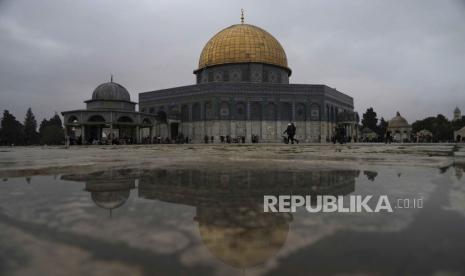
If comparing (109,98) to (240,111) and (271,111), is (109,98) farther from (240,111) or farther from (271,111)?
(271,111)

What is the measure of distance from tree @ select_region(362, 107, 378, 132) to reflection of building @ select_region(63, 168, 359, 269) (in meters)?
62.5

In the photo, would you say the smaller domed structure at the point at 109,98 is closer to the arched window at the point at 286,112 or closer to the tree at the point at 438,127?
the arched window at the point at 286,112

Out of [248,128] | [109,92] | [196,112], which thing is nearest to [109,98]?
[109,92]

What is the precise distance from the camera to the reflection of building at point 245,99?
32.2 m

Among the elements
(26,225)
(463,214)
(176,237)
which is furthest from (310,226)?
(26,225)

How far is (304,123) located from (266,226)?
33266 millimetres

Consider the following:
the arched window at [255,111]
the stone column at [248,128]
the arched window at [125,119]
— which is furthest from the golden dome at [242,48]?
the arched window at [125,119]

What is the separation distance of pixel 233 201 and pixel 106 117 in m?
30.4

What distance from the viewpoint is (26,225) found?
1.46 metres

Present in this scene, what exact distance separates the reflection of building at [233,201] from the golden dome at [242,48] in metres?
32.8

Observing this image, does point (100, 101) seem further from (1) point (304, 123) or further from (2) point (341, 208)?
(2) point (341, 208)

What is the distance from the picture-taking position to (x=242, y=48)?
1362 inches

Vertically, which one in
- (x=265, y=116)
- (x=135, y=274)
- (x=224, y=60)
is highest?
(x=224, y=60)

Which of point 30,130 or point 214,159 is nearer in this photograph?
point 214,159
